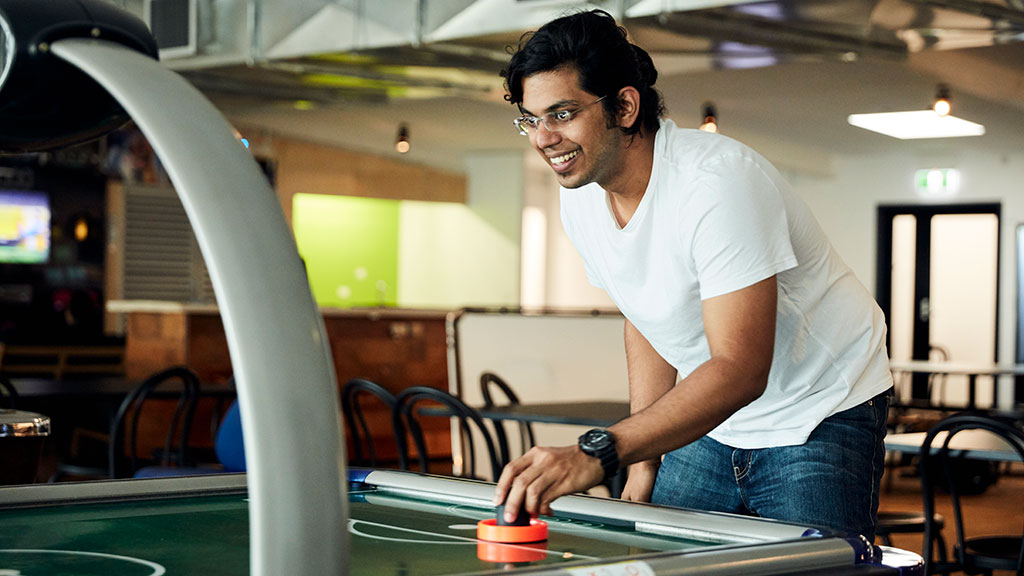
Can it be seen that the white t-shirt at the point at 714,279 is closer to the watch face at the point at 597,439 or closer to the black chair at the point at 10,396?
the watch face at the point at 597,439

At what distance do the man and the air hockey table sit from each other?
0.22 meters

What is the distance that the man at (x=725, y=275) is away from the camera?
1653 millimetres

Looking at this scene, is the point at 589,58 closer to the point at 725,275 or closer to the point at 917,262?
the point at 725,275

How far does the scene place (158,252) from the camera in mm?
9805

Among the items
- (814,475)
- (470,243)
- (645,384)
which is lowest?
(814,475)

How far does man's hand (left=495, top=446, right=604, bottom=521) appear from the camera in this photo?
1.37 meters

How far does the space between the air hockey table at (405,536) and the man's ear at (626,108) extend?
589 mm

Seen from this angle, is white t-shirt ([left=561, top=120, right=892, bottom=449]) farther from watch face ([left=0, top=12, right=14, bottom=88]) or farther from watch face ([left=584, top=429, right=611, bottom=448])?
watch face ([left=0, top=12, right=14, bottom=88])

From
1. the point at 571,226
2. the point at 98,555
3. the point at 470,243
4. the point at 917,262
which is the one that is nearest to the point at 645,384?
the point at 571,226

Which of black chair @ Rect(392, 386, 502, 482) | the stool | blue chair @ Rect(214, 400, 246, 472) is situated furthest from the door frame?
blue chair @ Rect(214, 400, 246, 472)

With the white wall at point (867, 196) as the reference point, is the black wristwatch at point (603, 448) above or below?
below

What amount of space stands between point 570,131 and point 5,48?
36.3 inches

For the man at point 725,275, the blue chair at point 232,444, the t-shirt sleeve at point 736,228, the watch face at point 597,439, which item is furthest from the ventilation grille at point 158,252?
the watch face at point 597,439

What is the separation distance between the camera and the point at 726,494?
199 cm
